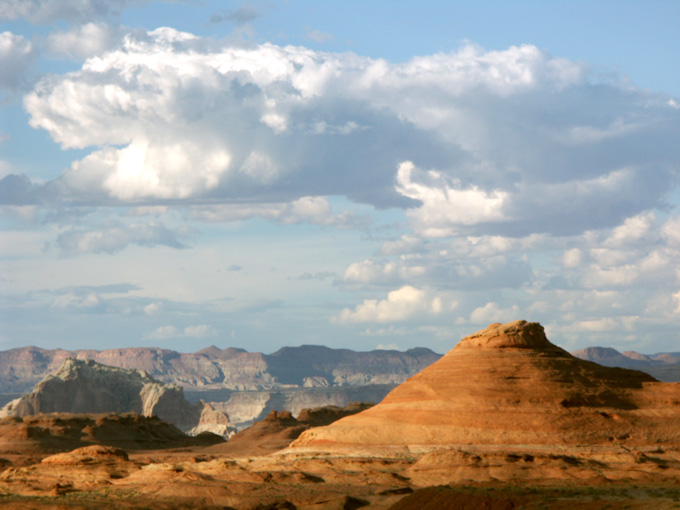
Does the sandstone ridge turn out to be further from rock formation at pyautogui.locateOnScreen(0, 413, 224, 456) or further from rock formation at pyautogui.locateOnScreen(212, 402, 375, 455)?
rock formation at pyautogui.locateOnScreen(0, 413, 224, 456)

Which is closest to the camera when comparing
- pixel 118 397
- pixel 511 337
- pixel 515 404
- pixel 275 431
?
pixel 515 404

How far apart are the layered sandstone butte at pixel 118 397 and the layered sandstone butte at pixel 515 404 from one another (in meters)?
110

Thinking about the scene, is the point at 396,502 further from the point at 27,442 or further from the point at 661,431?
the point at 27,442

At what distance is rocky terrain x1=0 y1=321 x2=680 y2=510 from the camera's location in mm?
45625

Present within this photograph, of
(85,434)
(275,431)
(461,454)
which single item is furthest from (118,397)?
(461,454)

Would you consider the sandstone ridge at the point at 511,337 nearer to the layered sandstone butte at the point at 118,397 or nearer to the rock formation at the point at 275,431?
the rock formation at the point at 275,431

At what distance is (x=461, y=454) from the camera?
52.2 metres

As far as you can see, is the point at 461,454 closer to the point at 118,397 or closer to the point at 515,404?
the point at 515,404

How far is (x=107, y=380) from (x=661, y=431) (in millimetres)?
137205

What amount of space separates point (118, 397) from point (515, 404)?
132 meters

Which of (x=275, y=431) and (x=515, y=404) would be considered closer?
(x=515, y=404)

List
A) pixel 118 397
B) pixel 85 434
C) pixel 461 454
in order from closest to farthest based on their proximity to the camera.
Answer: pixel 461 454, pixel 85 434, pixel 118 397

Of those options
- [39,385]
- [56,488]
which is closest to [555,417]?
[56,488]

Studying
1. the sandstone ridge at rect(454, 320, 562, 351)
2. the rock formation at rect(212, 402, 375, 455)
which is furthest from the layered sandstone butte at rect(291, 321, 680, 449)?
the rock formation at rect(212, 402, 375, 455)
